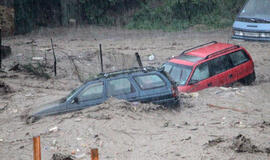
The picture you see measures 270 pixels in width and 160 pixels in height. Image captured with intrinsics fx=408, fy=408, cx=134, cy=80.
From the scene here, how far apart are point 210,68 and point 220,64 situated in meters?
0.47

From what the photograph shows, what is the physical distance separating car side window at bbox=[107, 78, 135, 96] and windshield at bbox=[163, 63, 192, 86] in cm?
253

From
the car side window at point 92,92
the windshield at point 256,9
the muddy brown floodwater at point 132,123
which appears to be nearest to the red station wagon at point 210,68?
the muddy brown floodwater at point 132,123

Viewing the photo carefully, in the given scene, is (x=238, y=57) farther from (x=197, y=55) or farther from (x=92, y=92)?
(x=92, y=92)

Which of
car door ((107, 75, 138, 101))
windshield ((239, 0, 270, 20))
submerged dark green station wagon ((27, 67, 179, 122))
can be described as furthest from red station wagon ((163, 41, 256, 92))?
windshield ((239, 0, 270, 20))

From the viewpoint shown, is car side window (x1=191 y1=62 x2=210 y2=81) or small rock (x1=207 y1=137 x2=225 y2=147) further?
car side window (x1=191 y1=62 x2=210 y2=81)

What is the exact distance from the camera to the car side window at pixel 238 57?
1330 centimetres

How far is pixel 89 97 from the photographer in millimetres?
10234

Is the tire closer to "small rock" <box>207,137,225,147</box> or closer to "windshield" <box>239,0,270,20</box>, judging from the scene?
"windshield" <box>239,0,270,20</box>

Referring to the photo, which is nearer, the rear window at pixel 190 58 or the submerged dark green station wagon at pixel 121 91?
the submerged dark green station wagon at pixel 121 91

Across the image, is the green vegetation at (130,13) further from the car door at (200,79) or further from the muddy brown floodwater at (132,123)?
the car door at (200,79)

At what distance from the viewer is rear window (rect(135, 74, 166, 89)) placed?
10344 mm

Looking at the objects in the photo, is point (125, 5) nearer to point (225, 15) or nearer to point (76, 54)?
point (225, 15)

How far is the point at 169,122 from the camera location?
10.0 metres

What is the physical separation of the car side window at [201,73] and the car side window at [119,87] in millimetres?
2784
